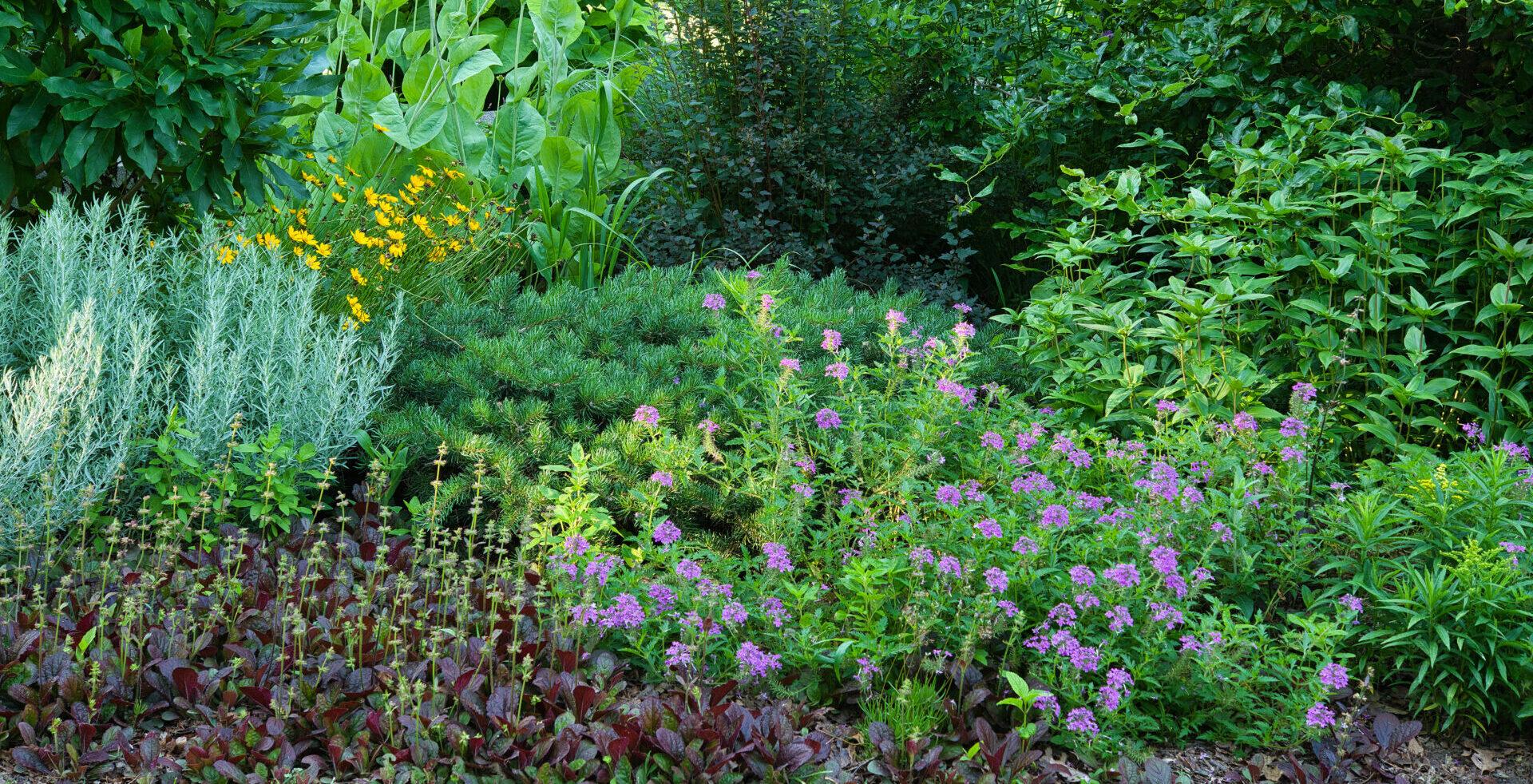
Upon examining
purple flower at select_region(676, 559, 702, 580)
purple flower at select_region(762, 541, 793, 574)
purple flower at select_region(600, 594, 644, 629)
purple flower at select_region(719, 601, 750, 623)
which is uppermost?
purple flower at select_region(762, 541, 793, 574)

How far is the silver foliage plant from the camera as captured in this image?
3.14 meters

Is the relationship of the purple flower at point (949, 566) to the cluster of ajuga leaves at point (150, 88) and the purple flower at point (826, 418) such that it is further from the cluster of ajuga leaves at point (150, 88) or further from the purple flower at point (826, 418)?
the cluster of ajuga leaves at point (150, 88)

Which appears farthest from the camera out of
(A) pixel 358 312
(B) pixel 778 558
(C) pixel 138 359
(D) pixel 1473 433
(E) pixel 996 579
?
(A) pixel 358 312

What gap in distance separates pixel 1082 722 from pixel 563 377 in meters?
2.16

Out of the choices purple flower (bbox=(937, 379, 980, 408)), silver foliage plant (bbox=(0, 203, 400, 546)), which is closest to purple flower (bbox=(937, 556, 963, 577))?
purple flower (bbox=(937, 379, 980, 408))

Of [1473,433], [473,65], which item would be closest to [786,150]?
[473,65]

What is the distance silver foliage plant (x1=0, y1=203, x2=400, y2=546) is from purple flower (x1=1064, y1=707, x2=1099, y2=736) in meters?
2.32

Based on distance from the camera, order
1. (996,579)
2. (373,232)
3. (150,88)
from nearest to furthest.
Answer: (996,579) → (150,88) → (373,232)

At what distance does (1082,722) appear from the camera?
2.52 metres

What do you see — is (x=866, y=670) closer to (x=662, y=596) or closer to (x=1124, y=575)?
(x=662, y=596)

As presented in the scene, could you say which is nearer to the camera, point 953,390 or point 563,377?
point 953,390

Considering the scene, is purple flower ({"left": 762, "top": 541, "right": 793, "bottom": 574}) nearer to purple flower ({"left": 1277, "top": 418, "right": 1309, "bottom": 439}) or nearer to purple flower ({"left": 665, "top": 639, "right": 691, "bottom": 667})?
purple flower ({"left": 665, "top": 639, "right": 691, "bottom": 667})

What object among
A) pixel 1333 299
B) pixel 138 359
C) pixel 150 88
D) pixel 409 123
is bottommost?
pixel 1333 299

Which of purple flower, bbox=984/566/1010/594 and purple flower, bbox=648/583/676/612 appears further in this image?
purple flower, bbox=648/583/676/612
